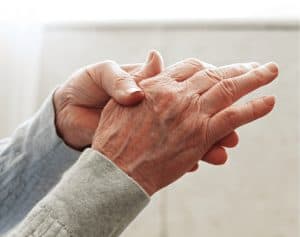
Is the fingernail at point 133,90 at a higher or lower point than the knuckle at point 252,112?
lower

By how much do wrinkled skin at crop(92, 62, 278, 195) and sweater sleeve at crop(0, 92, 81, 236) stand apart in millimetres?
178

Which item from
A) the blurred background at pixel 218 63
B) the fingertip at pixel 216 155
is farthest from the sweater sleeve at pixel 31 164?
the blurred background at pixel 218 63

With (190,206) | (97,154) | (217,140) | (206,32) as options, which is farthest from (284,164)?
(97,154)

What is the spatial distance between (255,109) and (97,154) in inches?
9.9

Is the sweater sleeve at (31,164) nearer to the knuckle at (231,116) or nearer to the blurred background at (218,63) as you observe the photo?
the knuckle at (231,116)

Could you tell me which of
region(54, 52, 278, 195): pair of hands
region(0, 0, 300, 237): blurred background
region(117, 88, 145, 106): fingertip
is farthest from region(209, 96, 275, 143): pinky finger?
region(0, 0, 300, 237): blurred background

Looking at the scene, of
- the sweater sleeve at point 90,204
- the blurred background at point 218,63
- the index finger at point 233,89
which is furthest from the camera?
the blurred background at point 218,63

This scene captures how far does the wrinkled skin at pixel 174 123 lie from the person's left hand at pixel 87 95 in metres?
0.06

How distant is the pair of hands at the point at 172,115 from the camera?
678mm

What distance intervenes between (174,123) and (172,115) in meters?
0.01

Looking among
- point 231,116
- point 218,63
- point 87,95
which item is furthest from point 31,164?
point 218,63

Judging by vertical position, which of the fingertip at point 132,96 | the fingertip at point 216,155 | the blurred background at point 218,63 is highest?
the fingertip at point 132,96

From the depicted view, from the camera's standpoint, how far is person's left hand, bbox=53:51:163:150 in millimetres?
786

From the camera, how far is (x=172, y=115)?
70 cm
